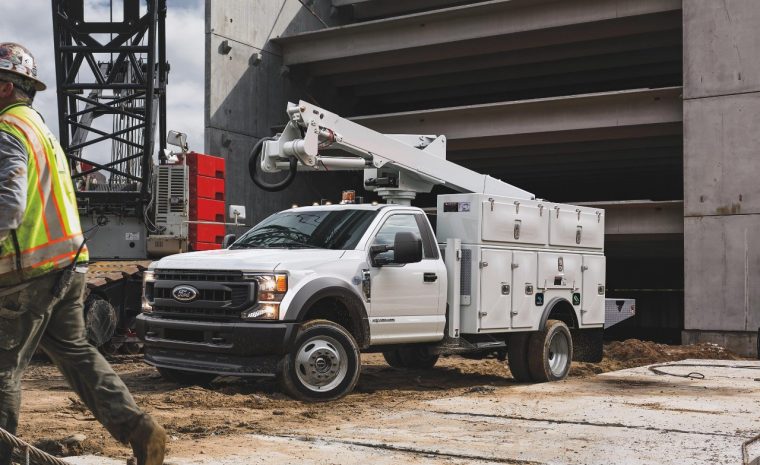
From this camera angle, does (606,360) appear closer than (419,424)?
No

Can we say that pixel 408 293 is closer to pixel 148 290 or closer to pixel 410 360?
pixel 148 290

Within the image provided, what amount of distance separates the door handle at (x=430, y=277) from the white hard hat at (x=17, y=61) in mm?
6105

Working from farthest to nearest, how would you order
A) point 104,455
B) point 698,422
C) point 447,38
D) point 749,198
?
point 447,38, point 749,198, point 698,422, point 104,455

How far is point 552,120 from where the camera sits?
77.4 ft

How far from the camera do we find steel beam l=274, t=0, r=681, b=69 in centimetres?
2292

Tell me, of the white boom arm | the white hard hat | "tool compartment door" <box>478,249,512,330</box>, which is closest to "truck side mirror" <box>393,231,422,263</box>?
"tool compartment door" <box>478,249,512,330</box>

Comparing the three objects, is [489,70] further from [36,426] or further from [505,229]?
[36,426]

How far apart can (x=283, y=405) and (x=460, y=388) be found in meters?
2.82

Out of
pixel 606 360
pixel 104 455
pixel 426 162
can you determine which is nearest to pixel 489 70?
pixel 606 360

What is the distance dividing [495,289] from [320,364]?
8.92 ft

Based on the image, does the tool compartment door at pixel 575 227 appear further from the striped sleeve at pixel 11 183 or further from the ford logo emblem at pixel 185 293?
the striped sleeve at pixel 11 183

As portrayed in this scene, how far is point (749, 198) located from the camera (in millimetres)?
19859

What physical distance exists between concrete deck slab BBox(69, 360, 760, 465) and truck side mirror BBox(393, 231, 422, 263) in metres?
1.48

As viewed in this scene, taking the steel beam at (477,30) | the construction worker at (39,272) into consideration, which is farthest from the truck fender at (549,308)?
the steel beam at (477,30)
